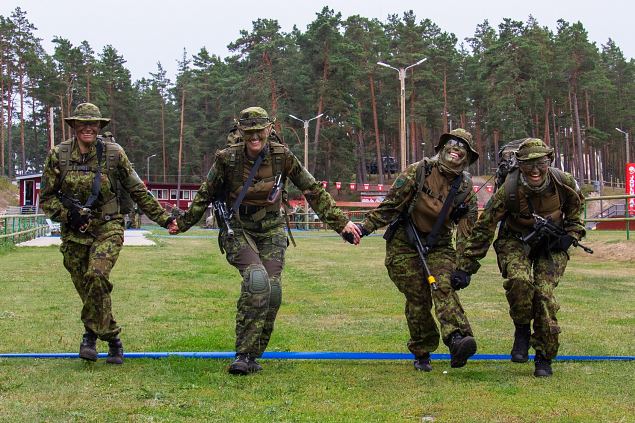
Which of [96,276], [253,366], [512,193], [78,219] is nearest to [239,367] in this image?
[253,366]

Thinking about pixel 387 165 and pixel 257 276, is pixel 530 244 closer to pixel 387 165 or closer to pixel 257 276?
pixel 257 276

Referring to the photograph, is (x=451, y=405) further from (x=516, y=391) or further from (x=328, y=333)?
(x=328, y=333)

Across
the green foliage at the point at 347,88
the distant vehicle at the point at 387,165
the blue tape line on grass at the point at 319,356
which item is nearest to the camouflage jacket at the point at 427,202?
the blue tape line on grass at the point at 319,356

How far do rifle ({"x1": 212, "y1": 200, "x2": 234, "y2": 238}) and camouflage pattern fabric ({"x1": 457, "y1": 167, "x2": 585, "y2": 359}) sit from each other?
77.8 inches

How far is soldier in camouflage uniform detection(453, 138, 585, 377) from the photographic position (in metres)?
6.30

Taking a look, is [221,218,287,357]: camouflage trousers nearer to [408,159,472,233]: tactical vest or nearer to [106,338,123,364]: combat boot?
[106,338,123,364]: combat boot

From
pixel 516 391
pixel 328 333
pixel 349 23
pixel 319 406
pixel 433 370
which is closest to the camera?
pixel 319 406

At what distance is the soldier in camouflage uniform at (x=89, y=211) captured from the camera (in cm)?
650

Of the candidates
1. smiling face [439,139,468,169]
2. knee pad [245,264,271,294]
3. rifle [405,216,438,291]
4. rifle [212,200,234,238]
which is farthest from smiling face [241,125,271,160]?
smiling face [439,139,468,169]

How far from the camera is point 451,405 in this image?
514cm

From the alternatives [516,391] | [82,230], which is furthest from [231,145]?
[516,391]

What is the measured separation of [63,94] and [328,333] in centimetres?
7520

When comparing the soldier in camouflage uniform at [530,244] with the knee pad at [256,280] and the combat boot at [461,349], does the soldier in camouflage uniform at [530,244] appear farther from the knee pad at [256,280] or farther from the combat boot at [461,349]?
the knee pad at [256,280]

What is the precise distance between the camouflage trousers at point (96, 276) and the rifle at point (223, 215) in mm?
899
